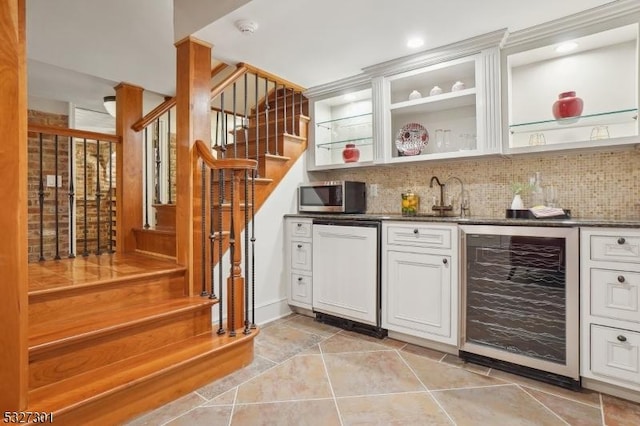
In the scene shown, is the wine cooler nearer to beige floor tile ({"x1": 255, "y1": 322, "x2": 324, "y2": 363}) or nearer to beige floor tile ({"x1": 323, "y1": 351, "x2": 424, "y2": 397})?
beige floor tile ({"x1": 323, "y1": 351, "x2": 424, "y2": 397})

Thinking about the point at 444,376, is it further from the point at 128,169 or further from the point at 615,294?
the point at 128,169

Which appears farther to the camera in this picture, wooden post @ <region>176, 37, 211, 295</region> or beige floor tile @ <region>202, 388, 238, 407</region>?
wooden post @ <region>176, 37, 211, 295</region>

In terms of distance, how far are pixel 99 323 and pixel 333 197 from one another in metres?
2.00

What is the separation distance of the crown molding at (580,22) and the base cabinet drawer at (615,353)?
5.94ft

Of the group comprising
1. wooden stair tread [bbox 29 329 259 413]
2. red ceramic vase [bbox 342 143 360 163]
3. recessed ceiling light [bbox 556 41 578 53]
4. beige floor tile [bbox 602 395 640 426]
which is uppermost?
recessed ceiling light [bbox 556 41 578 53]

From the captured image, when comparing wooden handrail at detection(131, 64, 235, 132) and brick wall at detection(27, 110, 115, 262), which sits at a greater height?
wooden handrail at detection(131, 64, 235, 132)

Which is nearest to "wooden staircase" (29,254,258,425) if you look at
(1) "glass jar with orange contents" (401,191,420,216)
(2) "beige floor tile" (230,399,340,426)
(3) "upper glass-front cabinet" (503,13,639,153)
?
(2) "beige floor tile" (230,399,340,426)

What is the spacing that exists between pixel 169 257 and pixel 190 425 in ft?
5.12

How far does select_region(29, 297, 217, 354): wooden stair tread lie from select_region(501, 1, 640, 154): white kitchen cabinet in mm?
2462

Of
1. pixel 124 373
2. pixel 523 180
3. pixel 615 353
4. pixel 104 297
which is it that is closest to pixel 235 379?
pixel 124 373

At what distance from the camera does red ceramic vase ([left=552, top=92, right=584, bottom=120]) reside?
221 centimetres

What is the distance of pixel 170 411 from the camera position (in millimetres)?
1710

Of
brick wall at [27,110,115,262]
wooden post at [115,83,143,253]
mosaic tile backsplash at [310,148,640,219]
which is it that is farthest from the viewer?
brick wall at [27,110,115,262]

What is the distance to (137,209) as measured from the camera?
3.54 metres
